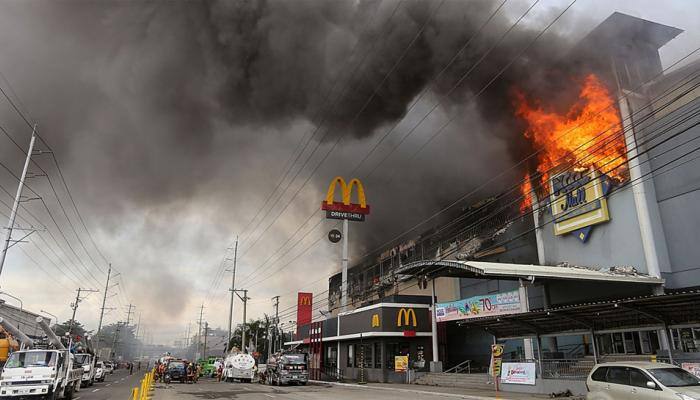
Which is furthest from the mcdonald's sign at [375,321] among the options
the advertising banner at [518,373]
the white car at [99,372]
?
the white car at [99,372]

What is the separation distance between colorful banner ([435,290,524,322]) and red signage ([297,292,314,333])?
968 inches

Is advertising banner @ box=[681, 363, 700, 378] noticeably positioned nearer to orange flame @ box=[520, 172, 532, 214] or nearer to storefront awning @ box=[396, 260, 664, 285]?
storefront awning @ box=[396, 260, 664, 285]

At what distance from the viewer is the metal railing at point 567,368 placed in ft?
62.8

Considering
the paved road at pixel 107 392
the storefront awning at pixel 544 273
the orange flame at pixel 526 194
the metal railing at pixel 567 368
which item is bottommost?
the paved road at pixel 107 392

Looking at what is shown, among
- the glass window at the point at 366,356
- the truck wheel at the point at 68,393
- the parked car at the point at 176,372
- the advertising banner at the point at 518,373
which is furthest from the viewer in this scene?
the glass window at the point at 366,356

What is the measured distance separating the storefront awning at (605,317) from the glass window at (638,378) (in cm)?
411

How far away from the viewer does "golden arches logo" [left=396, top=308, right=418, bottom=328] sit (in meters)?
33.5

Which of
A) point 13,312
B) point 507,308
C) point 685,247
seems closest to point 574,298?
point 507,308

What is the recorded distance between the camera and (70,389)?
2153cm

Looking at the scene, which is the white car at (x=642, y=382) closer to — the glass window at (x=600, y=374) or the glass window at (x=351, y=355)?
the glass window at (x=600, y=374)

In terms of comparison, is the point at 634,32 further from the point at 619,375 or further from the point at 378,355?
the point at 378,355

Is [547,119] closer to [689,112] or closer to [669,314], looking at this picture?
[689,112]

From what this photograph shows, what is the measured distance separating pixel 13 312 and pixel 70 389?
40.2 metres

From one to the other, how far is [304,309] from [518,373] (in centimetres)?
3457
